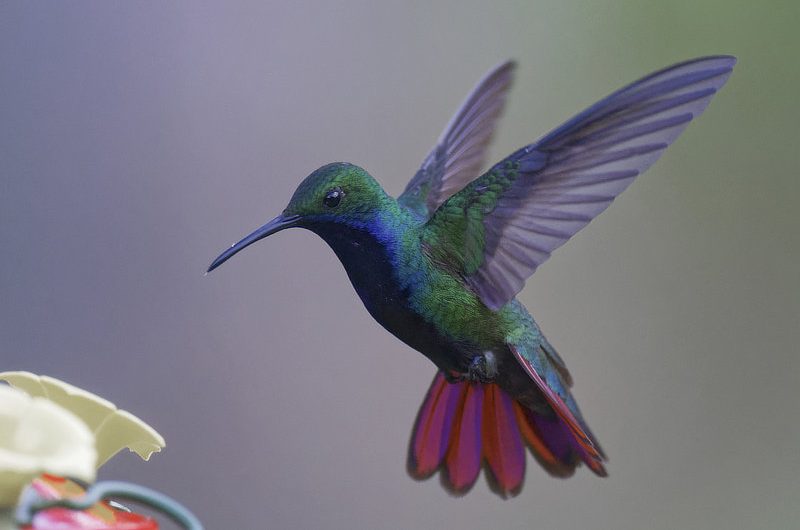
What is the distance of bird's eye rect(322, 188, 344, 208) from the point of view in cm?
115

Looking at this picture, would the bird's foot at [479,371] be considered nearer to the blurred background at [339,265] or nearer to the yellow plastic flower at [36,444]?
the yellow plastic flower at [36,444]

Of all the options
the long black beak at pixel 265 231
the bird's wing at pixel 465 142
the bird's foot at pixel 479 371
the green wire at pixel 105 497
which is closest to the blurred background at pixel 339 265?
the bird's wing at pixel 465 142

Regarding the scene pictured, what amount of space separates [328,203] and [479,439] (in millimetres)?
592

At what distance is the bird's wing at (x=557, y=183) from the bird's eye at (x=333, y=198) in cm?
21

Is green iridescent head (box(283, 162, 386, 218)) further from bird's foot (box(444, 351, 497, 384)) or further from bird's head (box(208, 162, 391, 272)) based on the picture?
bird's foot (box(444, 351, 497, 384))

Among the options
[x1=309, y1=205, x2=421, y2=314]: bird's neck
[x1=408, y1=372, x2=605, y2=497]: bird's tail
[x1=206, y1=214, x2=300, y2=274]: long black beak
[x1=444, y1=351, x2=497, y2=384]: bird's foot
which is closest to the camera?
[x1=206, y1=214, x2=300, y2=274]: long black beak

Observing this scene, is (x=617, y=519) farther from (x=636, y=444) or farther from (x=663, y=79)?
(x=663, y=79)

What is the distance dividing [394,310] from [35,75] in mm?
2023

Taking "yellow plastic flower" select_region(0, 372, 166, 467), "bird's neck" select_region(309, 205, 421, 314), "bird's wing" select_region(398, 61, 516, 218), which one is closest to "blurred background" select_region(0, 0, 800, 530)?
"bird's wing" select_region(398, 61, 516, 218)

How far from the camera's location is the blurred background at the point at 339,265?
279 centimetres

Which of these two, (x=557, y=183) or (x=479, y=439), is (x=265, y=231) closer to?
(x=557, y=183)

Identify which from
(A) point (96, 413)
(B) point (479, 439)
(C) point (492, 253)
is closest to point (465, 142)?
(C) point (492, 253)

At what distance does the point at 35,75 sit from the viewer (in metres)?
2.84

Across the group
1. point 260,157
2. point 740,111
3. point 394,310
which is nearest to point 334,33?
point 260,157
